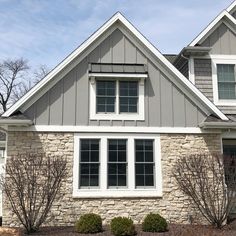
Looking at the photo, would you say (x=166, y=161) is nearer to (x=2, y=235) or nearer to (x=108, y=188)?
(x=108, y=188)

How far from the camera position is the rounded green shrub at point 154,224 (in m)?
11.7

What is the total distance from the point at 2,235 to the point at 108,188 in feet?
13.3

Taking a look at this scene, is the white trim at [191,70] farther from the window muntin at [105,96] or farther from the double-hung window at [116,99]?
the window muntin at [105,96]

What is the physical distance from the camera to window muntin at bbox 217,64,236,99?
1537cm

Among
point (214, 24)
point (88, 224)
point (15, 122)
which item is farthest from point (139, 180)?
point (214, 24)

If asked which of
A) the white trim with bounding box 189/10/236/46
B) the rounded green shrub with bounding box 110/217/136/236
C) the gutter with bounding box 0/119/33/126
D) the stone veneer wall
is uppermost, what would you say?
the white trim with bounding box 189/10/236/46

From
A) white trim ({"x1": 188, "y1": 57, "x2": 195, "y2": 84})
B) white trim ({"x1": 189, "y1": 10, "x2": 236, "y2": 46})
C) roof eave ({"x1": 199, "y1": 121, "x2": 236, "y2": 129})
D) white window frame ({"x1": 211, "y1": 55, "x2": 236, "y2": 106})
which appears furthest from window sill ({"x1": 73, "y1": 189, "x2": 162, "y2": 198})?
white trim ({"x1": 189, "y1": 10, "x2": 236, "y2": 46})

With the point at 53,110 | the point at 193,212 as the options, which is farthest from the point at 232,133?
the point at 53,110

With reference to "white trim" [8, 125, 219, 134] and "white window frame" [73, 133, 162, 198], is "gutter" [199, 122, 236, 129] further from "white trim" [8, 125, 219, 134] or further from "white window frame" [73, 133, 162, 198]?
"white window frame" [73, 133, 162, 198]

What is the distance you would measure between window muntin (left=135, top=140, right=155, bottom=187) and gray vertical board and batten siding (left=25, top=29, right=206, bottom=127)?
0.75m

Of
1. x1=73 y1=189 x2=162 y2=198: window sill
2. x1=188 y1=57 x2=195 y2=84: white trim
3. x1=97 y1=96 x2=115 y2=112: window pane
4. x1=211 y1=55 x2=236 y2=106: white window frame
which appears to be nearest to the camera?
x1=73 y1=189 x2=162 y2=198: window sill

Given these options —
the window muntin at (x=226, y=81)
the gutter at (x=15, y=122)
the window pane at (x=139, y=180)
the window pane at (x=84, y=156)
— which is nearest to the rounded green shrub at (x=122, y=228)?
the window pane at (x=139, y=180)

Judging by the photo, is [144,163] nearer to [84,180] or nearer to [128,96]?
[84,180]

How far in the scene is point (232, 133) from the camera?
14359mm
